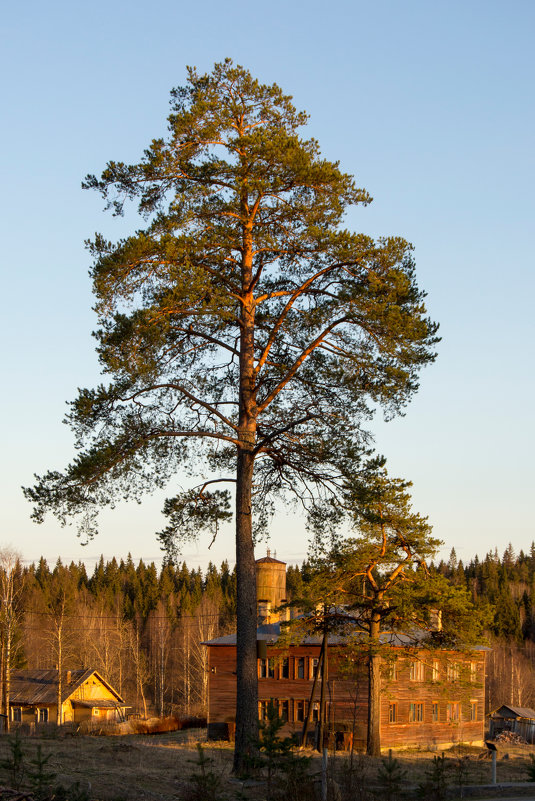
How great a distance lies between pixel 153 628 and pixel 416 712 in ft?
181

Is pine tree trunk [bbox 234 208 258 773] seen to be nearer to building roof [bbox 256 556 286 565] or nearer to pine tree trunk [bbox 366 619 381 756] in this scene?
pine tree trunk [bbox 366 619 381 756]

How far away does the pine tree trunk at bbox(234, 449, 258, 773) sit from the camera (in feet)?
51.6

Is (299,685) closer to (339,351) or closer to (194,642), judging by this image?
(339,351)

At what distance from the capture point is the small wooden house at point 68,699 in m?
58.1

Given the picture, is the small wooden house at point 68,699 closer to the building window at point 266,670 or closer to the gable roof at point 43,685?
the gable roof at point 43,685

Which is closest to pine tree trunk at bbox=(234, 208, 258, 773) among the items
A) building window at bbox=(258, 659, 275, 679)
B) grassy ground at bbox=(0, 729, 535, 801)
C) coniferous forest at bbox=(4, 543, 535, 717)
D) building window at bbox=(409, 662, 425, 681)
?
grassy ground at bbox=(0, 729, 535, 801)

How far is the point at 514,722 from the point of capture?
57469mm

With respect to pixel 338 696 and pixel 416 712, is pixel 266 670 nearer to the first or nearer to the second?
pixel 338 696

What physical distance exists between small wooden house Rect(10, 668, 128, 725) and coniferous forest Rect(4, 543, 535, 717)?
255 centimetres

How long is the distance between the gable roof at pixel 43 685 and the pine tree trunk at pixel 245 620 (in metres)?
44.9

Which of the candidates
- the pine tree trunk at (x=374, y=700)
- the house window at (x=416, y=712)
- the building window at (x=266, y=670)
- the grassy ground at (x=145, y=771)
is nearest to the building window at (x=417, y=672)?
the house window at (x=416, y=712)

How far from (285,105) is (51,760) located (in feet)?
44.8

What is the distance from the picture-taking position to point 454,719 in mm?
40875

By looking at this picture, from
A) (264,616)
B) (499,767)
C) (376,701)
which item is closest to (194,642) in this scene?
(264,616)
